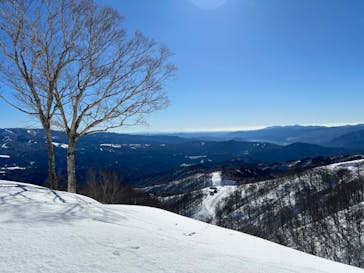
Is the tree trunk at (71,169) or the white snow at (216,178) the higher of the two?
the tree trunk at (71,169)

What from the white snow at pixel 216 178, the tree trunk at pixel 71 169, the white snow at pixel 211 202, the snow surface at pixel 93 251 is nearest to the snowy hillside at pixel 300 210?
the white snow at pixel 211 202

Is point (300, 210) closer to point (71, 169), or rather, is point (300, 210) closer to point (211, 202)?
point (211, 202)

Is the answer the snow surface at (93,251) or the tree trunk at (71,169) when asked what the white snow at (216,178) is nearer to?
the tree trunk at (71,169)

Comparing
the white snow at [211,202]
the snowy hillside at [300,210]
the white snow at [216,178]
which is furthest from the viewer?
the white snow at [216,178]

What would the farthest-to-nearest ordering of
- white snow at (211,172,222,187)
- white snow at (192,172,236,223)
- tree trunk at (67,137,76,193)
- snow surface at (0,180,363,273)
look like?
white snow at (211,172,222,187) → white snow at (192,172,236,223) → tree trunk at (67,137,76,193) → snow surface at (0,180,363,273)

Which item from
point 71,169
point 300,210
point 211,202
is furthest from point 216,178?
point 71,169

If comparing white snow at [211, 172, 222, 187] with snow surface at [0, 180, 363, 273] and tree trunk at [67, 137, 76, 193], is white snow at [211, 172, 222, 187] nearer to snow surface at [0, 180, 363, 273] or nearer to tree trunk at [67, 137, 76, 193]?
tree trunk at [67, 137, 76, 193]

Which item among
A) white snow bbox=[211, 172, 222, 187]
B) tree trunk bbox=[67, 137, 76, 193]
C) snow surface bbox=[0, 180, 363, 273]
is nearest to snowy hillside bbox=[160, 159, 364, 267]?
white snow bbox=[211, 172, 222, 187]

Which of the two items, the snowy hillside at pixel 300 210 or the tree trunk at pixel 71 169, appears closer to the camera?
the tree trunk at pixel 71 169

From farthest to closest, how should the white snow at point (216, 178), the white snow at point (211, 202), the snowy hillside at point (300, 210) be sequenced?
the white snow at point (216, 178), the white snow at point (211, 202), the snowy hillside at point (300, 210)

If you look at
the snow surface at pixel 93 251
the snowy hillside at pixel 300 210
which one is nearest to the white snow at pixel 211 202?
the snowy hillside at pixel 300 210

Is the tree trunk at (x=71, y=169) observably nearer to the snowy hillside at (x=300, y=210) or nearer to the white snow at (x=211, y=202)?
the snowy hillside at (x=300, y=210)

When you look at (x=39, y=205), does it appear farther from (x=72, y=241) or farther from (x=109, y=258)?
(x=109, y=258)

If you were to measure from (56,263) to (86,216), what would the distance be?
2172 millimetres
